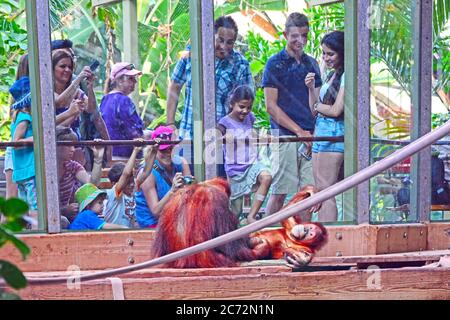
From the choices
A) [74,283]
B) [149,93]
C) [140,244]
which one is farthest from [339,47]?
[74,283]

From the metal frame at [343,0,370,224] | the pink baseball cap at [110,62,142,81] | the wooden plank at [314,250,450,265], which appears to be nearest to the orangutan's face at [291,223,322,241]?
the wooden plank at [314,250,450,265]

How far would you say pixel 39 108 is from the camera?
5.17 metres

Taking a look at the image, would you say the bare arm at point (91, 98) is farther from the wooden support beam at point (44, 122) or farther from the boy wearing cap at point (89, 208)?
the boy wearing cap at point (89, 208)

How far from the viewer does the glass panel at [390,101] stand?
17.7 ft

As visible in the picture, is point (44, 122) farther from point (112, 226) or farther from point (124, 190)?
point (112, 226)

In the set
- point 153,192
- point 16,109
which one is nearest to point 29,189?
point 16,109

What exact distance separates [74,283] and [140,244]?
443mm

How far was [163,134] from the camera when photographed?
525cm

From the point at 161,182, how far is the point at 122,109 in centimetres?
45

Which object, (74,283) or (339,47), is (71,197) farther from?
(339,47)

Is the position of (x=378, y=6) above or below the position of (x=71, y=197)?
above
